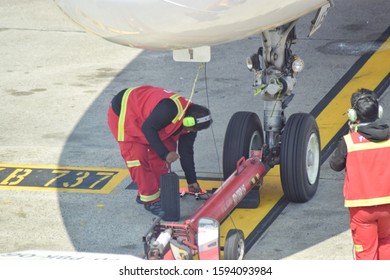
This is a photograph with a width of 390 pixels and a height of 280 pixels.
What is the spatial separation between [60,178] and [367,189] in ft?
12.7

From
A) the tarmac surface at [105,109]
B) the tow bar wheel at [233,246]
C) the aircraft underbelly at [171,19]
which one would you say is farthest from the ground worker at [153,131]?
the aircraft underbelly at [171,19]

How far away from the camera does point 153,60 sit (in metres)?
14.3

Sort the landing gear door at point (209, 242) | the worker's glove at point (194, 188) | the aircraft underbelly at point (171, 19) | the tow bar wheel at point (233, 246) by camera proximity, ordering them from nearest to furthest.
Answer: the aircraft underbelly at point (171, 19), the landing gear door at point (209, 242), the tow bar wheel at point (233, 246), the worker's glove at point (194, 188)

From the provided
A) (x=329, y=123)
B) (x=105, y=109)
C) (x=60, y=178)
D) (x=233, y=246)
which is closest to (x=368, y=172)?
(x=233, y=246)

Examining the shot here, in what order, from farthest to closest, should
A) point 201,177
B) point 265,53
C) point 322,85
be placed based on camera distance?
1. point 322,85
2. point 201,177
3. point 265,53

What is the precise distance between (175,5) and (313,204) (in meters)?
2.97

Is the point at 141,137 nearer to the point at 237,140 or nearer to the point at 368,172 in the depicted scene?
the point at 237,140

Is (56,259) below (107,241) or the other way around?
the other way around

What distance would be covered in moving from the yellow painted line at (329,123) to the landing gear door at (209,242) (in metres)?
0.84

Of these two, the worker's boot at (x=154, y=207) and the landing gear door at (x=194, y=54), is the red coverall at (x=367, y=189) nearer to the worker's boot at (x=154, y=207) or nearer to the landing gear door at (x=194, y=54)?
the landing gear door at (x=194, y=54)

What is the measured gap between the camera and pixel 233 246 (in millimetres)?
8102

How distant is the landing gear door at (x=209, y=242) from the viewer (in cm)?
796

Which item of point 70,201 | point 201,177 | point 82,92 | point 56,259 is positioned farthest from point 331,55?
point 56,259

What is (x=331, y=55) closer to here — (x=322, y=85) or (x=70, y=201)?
(x=322, y=85)
